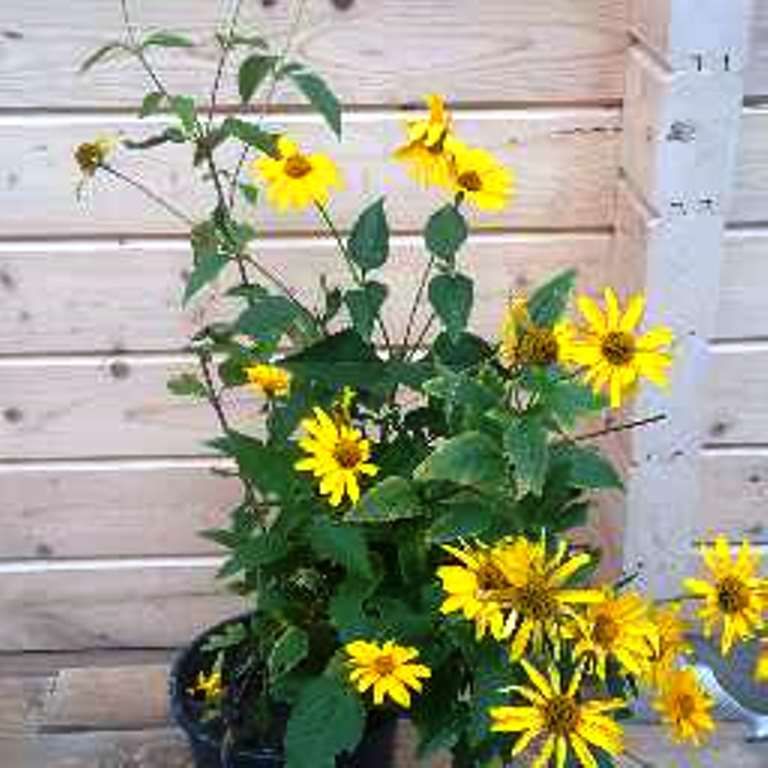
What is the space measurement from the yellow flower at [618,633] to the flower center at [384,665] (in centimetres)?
16

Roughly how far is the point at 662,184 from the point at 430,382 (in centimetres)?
49

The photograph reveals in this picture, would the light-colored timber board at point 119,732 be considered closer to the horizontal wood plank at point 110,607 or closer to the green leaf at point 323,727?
the horizontal wood plank at point 110,607

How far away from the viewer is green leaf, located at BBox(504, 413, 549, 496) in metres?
1.05

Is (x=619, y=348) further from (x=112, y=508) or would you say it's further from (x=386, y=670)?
(x=112, y=508)

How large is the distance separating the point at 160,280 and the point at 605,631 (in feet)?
2.53

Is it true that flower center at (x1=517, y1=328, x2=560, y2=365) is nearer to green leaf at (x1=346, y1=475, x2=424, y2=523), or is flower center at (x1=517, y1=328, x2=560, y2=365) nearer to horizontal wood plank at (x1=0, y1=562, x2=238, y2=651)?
green leaf at (x1=346, y1=475, x2=424, y2=523)

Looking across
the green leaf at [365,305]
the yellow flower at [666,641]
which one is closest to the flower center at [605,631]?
the yellow flower at [666,641]

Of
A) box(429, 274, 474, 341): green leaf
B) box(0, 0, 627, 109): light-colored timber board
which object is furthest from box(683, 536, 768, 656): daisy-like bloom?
box(0, 0, 627, 109): light-colored timber board

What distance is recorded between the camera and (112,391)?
5.58ft

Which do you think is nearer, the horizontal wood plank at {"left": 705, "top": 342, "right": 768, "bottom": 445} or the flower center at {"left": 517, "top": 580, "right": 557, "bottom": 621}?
the flower center at {"left": 517, "top": 580, "right": 557, "bottom": 621}

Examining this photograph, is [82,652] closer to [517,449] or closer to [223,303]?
[223,303]

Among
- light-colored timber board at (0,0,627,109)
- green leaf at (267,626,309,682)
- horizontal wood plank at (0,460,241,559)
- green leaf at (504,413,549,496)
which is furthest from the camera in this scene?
horizontal wood plank at (0,460,241,559)

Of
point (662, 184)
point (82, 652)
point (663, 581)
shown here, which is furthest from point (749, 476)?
point (82, 652)

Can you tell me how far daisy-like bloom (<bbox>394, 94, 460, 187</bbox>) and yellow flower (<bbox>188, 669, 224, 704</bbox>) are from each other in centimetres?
60
